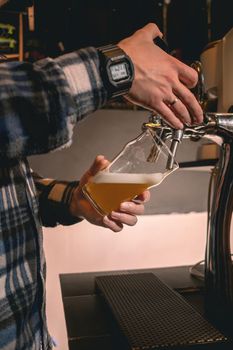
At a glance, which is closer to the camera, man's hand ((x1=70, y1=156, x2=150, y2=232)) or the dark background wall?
man's hand ((x1=70, y1=156, x2=150, y2=232))

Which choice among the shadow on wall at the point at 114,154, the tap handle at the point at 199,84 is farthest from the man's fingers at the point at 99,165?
the shadow on wall at the point at 114,154

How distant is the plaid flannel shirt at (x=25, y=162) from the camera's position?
58cm

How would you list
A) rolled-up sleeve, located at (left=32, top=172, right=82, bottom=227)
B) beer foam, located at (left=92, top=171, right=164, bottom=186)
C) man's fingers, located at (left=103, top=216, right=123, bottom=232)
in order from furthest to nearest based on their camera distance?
rolled-up sleeve, located at (left=32, top=172, right=82, bottom=227) → man's fingers, located at (left=103, top=216, right=123, bottom=232) → beer foam, located at (left=92, top=171, right=164, bottom=186)

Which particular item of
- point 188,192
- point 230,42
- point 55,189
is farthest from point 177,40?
point 55,189

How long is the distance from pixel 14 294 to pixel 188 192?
1.40 m

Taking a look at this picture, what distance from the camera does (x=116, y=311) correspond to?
90 cm

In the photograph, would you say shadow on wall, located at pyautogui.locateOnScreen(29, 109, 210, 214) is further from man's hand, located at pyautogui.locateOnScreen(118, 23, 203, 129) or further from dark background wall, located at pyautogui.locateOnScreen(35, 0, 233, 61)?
man's hand, located at pyautogui.locateOnScreen(118, 23, 203, 129)

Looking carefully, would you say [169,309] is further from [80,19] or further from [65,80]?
[80,19]

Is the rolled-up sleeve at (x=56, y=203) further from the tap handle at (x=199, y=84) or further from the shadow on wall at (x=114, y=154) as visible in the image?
the shadow on wall at (x=114, y=154)

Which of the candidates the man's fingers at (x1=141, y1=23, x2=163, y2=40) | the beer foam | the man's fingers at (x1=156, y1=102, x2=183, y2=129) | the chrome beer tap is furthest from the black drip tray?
the man's fingers at (x1=141, y1=23, x2=163, y2=40)

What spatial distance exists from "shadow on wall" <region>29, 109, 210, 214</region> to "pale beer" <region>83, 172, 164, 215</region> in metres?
1.06

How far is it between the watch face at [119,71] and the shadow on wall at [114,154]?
4.16 ft

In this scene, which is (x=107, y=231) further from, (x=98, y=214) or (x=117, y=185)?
(x=117, y=185)

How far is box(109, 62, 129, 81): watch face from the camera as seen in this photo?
0.63 m
